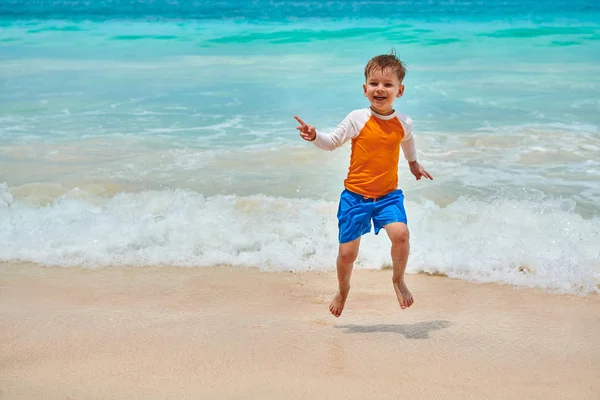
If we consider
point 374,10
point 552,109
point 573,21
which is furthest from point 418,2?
point 552,109

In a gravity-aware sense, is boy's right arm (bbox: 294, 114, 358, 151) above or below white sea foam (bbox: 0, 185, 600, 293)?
above

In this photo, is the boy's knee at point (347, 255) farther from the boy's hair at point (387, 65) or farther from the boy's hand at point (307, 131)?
the boy's hair at point (387, 65)

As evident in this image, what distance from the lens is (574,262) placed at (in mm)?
4941

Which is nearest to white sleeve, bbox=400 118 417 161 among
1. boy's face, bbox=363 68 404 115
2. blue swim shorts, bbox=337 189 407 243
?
boy's face, bbox=363 68 404 115

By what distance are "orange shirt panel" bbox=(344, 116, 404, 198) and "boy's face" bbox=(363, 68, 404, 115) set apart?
106 millimetres

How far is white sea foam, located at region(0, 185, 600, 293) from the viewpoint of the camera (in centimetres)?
502

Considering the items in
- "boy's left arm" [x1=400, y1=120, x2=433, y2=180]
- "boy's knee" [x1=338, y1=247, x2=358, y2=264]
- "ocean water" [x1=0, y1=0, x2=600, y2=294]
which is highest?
"boy's left arm" [x1=400, y1=120, x2=433, y2=180]

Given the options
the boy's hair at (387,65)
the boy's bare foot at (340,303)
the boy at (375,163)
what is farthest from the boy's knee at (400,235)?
the boy's hair at (387,65)

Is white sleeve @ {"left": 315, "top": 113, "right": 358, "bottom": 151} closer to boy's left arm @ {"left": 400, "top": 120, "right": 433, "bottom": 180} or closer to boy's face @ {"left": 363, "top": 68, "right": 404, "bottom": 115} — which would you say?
boy's face @ {"left": 363, "top": 68, "right": 404, "bottom": 115}

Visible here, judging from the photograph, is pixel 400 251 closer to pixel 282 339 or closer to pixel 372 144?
pixel 372 144

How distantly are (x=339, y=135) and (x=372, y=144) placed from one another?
0.18 m

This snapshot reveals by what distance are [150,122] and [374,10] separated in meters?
23.5

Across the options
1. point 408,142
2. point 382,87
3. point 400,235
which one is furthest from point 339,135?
point 400,235

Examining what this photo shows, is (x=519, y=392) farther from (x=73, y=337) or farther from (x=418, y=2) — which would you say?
(x=418, y=2)
